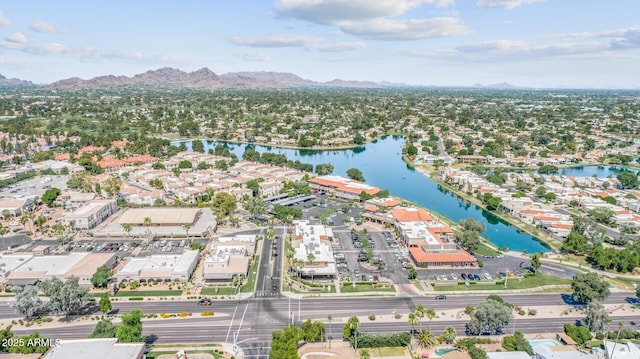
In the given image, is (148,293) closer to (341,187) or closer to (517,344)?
(517,344)

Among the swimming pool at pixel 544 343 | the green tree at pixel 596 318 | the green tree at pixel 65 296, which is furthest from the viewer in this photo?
the green tree at pixel 65 296

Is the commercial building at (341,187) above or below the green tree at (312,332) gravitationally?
above

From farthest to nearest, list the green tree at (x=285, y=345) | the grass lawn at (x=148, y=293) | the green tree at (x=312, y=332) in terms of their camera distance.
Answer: the grass lawn at (x=148, y=293), the green tree at (x=312, y=332), the green tree at (x=285, y=345)

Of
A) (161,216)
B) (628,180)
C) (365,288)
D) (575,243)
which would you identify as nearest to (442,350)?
(365,288)

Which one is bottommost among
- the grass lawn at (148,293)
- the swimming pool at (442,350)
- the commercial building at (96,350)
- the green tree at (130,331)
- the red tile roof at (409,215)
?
the grass lawn at (148,293)

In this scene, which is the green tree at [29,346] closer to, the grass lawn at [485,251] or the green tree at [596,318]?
the green tree at [596,318]

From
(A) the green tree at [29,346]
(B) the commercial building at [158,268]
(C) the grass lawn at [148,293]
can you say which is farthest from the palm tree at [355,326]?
(A) the green tree at [29,346]
